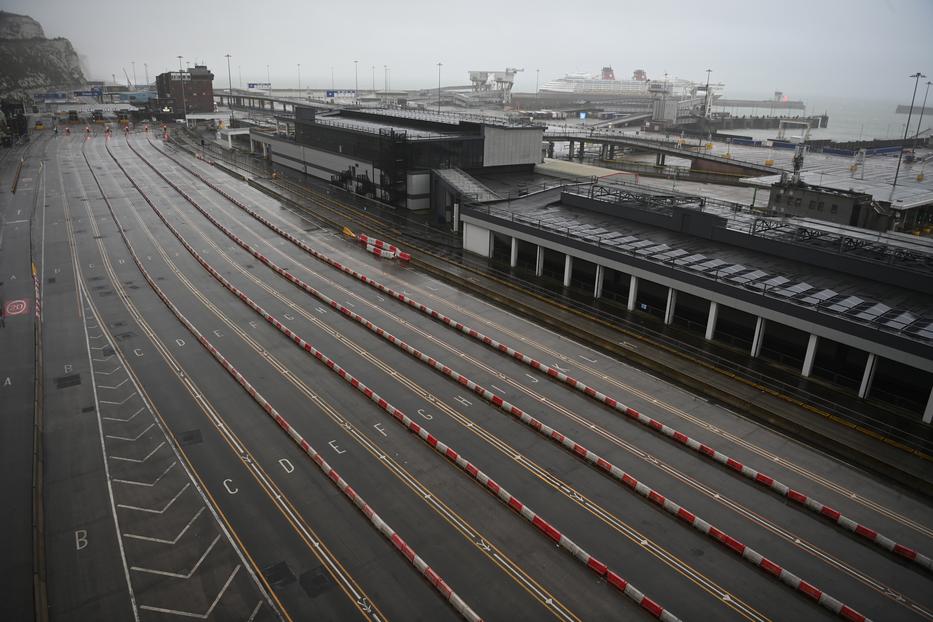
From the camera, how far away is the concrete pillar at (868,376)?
110ft

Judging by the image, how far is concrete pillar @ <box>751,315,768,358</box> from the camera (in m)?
38.7

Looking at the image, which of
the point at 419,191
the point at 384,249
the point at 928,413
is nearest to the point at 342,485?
the point at 928,413

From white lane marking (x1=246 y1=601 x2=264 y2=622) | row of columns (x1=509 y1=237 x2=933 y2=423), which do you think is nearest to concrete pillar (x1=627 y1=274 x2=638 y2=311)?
row of columns (x1=509 y1=237 x2=933 y2=423)

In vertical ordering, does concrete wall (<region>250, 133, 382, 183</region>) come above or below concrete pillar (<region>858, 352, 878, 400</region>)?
above

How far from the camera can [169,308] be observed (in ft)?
153

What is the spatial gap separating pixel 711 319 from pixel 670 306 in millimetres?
3303

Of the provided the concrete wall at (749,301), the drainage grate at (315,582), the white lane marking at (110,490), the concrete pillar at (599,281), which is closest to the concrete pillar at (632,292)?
the concrete wall at (749,301)

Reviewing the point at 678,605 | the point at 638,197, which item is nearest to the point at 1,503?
the point at 678,605

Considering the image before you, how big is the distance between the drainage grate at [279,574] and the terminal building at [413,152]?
171 feet

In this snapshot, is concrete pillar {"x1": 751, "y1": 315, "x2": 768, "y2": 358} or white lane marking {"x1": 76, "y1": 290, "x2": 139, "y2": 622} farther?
concrete pillar {"x1": 751, "y1": 315, "x2": 768, "y2": 358}

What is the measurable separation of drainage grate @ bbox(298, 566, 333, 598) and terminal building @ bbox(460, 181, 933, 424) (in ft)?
96.6

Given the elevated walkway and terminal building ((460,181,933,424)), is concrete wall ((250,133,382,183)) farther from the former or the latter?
terminal building ((460,181,933,424))

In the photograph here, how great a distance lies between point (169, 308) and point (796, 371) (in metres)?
44.3

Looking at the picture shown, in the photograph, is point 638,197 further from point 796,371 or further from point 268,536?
point 268,536
